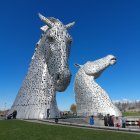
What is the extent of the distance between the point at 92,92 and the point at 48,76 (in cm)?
666

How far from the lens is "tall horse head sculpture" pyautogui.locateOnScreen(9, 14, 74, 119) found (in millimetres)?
23344

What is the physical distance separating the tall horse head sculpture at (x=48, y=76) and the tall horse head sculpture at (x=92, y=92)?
5.87 metres

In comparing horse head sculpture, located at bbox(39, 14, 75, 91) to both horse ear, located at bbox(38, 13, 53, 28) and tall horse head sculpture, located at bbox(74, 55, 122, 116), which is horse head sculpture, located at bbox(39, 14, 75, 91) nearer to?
horse ear, located at bbox(38, 13, 53, 28)

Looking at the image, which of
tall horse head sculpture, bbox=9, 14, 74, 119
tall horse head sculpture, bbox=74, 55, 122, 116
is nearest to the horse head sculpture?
tall horse head sculpture, bbox=9, 14, 74, 119

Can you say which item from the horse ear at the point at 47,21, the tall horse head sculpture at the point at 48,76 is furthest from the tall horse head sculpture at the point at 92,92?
the horse ear at the point at 47,21

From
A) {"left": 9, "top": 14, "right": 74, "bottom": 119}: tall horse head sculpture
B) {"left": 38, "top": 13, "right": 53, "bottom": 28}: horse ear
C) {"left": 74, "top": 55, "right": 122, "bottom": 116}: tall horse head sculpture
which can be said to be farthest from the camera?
{"left": 74, "top": 55, "right": 122, "bottom": 116}: tall horse head sculpture

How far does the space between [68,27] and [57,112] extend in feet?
22.7

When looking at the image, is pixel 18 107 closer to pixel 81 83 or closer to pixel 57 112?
pixel 57 112

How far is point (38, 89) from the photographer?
23.7 meters

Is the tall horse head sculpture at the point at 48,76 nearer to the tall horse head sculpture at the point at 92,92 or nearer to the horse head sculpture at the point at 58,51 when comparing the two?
the horse head sculpture at the point at 58,51

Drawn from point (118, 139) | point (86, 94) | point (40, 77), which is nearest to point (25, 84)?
point (40, 77)

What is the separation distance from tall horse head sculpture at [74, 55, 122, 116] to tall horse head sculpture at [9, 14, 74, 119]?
5.87 metres

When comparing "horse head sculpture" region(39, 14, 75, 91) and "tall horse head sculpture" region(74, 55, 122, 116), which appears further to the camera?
"tall horse head sculpture" region(74, 55, 122, 116)

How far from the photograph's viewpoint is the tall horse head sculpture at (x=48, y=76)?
23.3m
